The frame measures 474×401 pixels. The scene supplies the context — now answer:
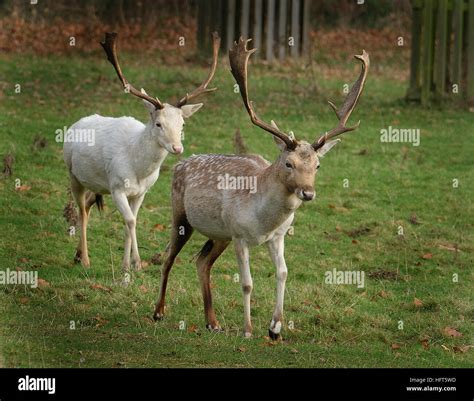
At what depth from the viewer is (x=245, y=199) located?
32.4 feet

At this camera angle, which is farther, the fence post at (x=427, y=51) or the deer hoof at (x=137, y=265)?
the fence post at (x=427, y=51)

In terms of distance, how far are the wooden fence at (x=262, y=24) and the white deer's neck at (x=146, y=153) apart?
9063mm

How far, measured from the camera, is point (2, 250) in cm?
1211

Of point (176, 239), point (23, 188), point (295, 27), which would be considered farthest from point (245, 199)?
point (295, 27)

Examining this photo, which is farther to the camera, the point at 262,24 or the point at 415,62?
the point at 262,24

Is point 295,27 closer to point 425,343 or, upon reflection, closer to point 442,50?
point 442,50

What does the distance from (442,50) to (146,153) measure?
27.7 feet

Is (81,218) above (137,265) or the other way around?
above

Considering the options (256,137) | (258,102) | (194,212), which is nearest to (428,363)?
(194,212)

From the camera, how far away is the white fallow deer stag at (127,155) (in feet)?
38.0

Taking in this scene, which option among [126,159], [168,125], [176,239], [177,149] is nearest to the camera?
[176,239]

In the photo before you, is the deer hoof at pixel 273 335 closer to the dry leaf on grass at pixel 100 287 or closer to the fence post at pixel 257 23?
the dry leaf on grass at pixel 100 287

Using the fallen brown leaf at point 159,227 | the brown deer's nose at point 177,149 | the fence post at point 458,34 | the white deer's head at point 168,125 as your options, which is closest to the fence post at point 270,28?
the fence post at point 458,34
